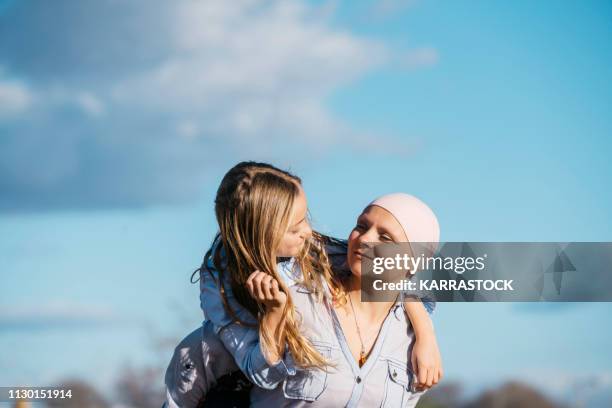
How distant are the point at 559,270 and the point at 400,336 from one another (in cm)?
177

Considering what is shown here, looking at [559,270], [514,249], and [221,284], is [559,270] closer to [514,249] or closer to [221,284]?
[514,249]

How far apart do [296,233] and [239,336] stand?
0.54 m

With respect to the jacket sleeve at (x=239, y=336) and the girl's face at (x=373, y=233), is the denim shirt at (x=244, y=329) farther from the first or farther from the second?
the girl's face at (x=373, y=233)

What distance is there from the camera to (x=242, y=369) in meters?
4.40

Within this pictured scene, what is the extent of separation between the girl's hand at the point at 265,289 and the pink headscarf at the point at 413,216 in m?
0.66

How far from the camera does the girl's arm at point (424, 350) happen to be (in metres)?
4.49

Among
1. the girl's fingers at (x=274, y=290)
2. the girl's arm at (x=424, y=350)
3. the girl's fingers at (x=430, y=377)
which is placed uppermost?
the girl's fingers at (x=274, y=290)

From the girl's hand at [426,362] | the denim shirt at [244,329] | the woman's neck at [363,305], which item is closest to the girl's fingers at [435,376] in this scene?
the girl's hand at [426,362]

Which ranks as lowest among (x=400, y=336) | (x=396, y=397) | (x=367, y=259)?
(x=396, y=397)

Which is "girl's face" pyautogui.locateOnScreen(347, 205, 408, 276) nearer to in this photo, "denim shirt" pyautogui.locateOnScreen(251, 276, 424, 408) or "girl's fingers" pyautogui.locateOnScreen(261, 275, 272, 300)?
"denim shirt" pyautogui.locateOnScreen(251, 276, 424, 408)

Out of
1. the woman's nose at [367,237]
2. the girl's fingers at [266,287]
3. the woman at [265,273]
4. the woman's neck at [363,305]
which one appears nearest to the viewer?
the girl's fingers at [266,287]

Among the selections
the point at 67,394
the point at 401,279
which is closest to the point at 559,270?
the point at 401,279

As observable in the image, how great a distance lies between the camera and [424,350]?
452cm

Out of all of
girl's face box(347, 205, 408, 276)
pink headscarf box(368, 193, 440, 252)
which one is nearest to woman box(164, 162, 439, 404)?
girl's face box(347, 205, 408, 276)
